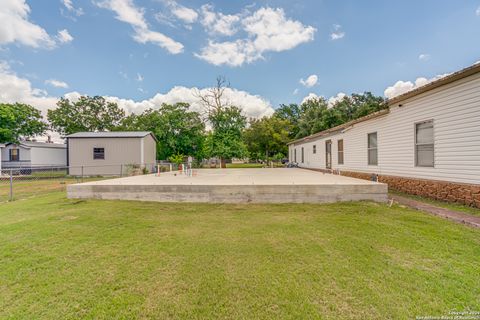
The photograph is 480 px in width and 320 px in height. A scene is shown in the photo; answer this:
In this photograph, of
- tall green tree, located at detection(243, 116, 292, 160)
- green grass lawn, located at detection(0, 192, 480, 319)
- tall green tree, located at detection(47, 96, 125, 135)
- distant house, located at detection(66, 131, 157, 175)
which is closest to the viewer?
green grass lawn, located at detection(0, 192, 480, 319)

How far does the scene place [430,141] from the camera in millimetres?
5699

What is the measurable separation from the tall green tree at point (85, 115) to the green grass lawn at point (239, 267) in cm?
2877

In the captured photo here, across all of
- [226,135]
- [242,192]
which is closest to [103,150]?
[226,135]

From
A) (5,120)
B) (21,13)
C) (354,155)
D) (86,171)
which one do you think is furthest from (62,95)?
(354,155)

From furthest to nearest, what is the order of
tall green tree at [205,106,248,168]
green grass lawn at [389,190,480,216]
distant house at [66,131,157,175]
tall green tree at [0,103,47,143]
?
tall green tree at [0,103,47,143] < tall green tree at [205,106,248,168] < distant house at [66,131,157,175] < green grass lawn at [389,190,480,216]

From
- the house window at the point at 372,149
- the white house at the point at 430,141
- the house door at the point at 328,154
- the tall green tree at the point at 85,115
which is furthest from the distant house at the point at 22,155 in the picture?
the house window at the point at 372,149

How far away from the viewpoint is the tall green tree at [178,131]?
21030 mm

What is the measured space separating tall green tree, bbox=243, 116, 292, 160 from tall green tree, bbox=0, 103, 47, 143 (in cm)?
2481

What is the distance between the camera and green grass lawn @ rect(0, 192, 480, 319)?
5.65 ft

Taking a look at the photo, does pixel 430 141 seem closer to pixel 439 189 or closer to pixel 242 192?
pixel 439 189

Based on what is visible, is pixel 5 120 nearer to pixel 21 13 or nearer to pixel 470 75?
pixel 21 13

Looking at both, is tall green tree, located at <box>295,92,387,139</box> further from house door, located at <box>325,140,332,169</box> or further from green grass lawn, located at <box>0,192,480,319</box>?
green grass lawn, located at <box>0,192,480,319</box>

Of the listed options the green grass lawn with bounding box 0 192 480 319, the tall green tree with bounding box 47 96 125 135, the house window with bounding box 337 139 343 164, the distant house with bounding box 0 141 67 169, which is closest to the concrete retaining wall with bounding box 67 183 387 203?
the green grass lawn with bounding box 0 192 480 319

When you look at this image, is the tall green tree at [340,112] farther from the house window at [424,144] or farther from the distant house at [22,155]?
the distant house at [22,155]
